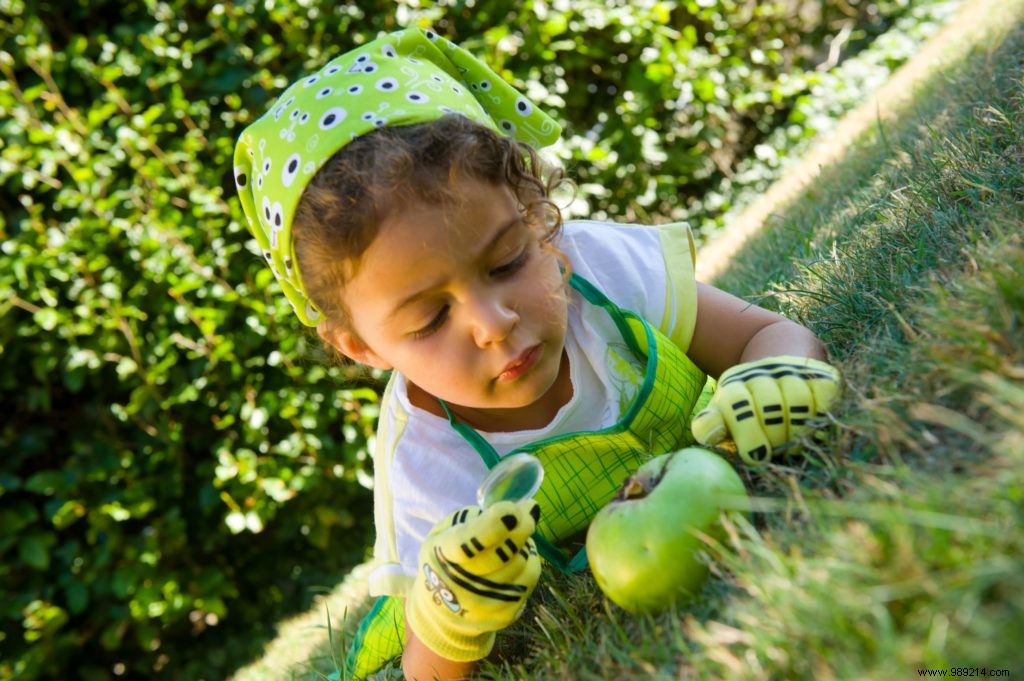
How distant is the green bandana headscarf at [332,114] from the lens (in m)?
2.05

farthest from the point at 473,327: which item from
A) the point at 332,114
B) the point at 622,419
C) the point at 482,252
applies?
the point at 332,114

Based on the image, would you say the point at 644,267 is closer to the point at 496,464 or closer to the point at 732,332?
the point at 732,332

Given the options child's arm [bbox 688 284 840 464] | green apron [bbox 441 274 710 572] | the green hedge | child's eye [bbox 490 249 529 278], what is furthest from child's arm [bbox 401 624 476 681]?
the green hedge

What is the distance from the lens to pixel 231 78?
4.39m

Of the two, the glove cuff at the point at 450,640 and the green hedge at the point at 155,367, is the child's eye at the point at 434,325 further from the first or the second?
the green hedge at the point at 155,367

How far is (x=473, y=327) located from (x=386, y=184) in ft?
1.09

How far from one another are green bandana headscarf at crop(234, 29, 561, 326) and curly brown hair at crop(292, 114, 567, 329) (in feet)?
0.12

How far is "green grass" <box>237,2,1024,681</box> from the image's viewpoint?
3.19ft

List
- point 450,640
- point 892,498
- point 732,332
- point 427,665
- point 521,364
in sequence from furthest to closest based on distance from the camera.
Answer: point 732,332 → point 521,364 → point 427,665 → point 450,640 → point 892,498

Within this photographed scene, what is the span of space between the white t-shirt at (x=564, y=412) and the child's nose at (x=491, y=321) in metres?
0.42

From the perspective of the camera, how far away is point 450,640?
174cm

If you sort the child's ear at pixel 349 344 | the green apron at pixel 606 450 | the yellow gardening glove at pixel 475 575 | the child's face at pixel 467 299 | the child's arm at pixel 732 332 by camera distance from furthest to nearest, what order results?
the child's ear at pixel 349 344 < the green apron at pixel 606 450 < the child's arm at pixel 732 332 < the child's face at pixel 467 299 < the yellow gardening glove at pixel 475 575

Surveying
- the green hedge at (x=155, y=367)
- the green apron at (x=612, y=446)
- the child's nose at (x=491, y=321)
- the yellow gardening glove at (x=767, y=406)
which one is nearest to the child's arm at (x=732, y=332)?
the green apron at (x=612, y=446)

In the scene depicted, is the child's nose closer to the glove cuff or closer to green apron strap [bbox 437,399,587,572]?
green apron strap [bbox 437,399,587,572]
